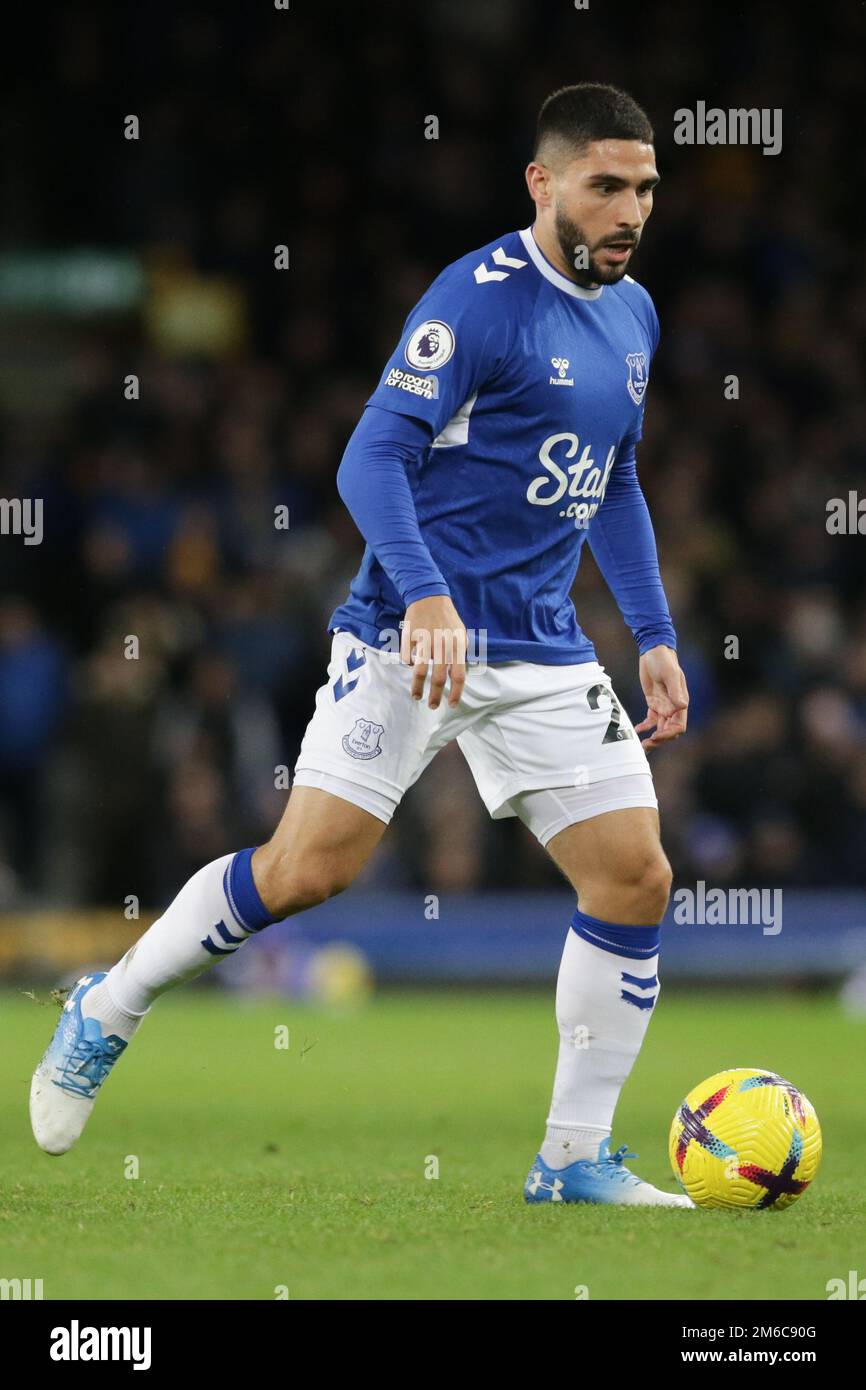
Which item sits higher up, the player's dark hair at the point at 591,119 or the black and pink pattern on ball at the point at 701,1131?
the player's dark hair at the point at 591,119

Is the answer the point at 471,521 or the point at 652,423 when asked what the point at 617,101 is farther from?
the point at 652,423

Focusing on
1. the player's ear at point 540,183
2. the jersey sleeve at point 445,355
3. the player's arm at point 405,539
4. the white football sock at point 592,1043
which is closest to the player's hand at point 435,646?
the player's arm at point 405,539

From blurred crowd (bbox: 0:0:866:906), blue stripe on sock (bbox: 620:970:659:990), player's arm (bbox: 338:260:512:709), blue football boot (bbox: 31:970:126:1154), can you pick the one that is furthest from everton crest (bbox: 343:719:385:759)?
blurred crowd (bbox: 0:0:866:906)

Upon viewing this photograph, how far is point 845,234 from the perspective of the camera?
53.5ft

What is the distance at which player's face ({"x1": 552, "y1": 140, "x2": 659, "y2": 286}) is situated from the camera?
509 cm

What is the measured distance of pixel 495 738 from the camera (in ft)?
17.4

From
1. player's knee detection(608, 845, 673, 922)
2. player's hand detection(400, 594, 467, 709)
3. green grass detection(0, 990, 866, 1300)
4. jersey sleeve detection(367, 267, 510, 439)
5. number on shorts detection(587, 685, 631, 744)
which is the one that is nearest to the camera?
green grass detection(0, 990, 866, 1300)

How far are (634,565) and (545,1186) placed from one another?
165cm

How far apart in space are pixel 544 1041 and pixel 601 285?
525 centimetres

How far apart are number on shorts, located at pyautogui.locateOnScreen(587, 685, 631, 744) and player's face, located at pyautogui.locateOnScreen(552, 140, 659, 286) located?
3.30 feet

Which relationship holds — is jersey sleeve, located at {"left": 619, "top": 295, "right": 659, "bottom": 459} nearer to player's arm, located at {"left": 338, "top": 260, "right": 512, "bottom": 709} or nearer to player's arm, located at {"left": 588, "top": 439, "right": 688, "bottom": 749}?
player's arm, located at {"left": 588, "top": 439, "right": 688, "bottom": 749}

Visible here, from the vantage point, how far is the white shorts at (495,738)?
5.05m

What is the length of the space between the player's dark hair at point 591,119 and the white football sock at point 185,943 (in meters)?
1.87

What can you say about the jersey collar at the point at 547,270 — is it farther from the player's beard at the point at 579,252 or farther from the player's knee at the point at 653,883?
the player's knee at the point at 653,883
